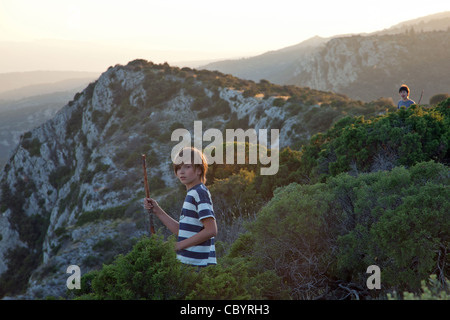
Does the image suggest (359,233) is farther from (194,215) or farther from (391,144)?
(391,144)

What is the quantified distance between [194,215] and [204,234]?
259 millimetres

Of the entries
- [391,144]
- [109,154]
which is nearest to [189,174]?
[391,144]

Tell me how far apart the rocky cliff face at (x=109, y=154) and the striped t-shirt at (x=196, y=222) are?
502 inches

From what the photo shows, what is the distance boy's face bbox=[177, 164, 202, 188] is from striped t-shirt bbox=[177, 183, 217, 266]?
9cm

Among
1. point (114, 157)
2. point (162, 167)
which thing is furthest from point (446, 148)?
point (114, 157)

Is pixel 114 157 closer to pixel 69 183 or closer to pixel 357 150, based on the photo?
pixel 69 183

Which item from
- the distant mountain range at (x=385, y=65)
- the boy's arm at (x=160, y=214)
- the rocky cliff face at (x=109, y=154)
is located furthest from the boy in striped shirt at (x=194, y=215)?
the distant mountain range at (x=385, y=65)

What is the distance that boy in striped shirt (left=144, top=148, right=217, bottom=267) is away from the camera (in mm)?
3294

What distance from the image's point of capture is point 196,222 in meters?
3.45

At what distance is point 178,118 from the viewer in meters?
35.9

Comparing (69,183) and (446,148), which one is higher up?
(446,148)

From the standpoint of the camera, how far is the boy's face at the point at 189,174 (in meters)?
3.51

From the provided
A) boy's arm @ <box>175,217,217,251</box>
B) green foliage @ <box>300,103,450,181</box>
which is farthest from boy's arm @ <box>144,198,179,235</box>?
green foliage @ <box>300,103,450,181</box>
